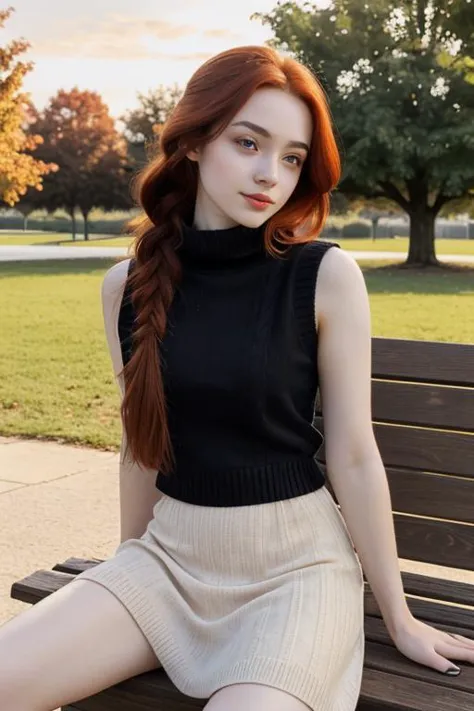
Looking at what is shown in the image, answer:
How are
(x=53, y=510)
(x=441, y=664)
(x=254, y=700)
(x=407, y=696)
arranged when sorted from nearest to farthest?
(x=254, y=700), (x=407, y=696), (x=441, y=664), (x=53, y=510)

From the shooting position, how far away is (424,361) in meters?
2.76

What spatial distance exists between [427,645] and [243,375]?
0.73 m

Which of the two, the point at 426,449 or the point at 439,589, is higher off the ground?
the point at 426,449

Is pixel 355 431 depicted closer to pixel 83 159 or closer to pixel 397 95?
pixel 397 95

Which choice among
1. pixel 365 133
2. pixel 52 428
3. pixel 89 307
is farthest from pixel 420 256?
pixel 52 428

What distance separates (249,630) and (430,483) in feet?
3.00

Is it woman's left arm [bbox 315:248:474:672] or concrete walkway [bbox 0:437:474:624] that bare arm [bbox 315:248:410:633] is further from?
concrete walkway [bbox 0:437:474:624]

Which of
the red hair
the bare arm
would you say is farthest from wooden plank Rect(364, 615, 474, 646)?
the red hair

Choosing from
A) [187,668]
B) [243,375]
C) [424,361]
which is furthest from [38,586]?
[424,361]

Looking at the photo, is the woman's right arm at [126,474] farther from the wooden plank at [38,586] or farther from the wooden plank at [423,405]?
the wooden plank at [423,405]

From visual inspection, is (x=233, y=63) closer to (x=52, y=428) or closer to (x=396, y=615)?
(x=396, y=615)

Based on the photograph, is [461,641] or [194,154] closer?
[461,641]

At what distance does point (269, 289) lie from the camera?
2316 millimetres

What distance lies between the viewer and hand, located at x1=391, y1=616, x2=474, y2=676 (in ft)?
7.25
